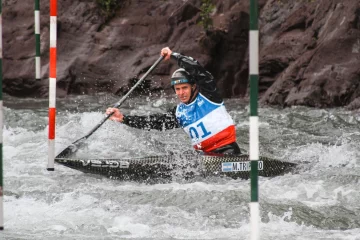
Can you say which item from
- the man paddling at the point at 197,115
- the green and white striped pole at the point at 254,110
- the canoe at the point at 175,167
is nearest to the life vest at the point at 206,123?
the man paddling at the point at 197,115

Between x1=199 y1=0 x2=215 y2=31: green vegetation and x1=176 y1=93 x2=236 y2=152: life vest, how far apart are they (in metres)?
6.62

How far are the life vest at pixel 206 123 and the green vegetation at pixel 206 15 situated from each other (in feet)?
21.7

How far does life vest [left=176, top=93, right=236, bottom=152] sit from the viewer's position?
8367mm

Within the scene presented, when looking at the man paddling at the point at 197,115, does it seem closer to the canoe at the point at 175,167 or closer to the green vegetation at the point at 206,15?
the canoe at the point at 175,167

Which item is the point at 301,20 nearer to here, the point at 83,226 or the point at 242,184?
the point at 242,184

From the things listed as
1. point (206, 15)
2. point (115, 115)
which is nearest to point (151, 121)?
point (115, 115)

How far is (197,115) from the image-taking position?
8375 millimetres

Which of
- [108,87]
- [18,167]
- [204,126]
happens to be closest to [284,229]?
[204,126]

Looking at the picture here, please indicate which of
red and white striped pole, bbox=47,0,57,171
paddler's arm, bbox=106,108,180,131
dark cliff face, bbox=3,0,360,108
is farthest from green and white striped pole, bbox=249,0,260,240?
dark cliff face, bbox=3,0,360,108

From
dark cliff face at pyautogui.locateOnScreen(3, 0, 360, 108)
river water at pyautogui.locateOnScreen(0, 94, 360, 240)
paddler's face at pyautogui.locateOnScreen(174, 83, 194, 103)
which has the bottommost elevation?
river water at pyautogui.locateOnScreen(0, 94, 360, 240)

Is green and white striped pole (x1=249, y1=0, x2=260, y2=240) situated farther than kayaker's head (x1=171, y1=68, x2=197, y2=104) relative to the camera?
No

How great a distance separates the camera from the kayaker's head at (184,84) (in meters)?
8.17

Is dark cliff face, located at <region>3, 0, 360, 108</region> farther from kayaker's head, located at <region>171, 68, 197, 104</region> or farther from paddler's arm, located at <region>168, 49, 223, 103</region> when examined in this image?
kayaker's head, located at <region>171, 68, 197, 104</region>

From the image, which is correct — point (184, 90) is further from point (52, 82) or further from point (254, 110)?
point (254, 110)
